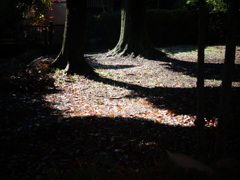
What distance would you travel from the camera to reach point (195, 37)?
21125 millimetres

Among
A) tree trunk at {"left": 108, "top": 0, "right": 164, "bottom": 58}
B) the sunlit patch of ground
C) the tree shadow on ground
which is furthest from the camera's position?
tree trunk at {"left": 108, "top": 0, "right": 164, "bottom": 58}

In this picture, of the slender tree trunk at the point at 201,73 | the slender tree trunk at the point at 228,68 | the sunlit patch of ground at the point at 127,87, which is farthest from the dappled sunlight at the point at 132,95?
the slender tree trunk at the point at 228,68

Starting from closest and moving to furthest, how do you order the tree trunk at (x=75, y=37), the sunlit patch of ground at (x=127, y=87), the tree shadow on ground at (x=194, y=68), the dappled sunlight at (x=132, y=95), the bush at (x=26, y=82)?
the dappled sunlight at (x=132, y=95) → the sunlit patch of ground at (x=127, y=87) → the bush at (x=26, y=82) → the tree shadow on ground at (x=194, y=68) → the tree trunk at (x=75, y=37)

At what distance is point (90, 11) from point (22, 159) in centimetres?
1997

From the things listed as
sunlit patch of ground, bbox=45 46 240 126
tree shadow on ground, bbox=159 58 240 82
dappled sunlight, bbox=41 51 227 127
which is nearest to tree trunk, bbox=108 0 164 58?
sunlit patch of ground, bbox=45 46 240 126

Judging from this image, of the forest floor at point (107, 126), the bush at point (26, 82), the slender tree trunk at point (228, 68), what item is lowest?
the forest floor at point (107, 126)

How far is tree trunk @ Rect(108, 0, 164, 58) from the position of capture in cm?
1444

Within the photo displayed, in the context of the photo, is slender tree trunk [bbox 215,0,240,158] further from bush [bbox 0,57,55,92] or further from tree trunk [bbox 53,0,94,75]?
tree trunk [bbox 53,0,94,75]

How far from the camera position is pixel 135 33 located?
14.7m

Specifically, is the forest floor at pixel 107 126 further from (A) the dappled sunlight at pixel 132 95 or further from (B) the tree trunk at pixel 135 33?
(B) the tree trunk at pixel 135 33

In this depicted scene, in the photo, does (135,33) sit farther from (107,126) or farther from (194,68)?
(107,126)

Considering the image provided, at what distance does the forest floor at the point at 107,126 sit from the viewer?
12.0 ft

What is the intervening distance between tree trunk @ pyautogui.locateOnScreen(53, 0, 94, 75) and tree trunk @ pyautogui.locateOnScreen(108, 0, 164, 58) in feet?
14.2

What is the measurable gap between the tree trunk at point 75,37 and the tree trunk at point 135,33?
433cm
